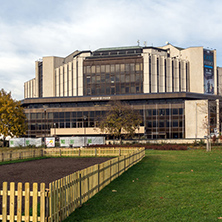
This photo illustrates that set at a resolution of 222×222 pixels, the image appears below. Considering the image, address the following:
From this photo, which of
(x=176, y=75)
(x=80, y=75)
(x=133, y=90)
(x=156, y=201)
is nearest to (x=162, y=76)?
(x=176, y=75)

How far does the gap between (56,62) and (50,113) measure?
29587 millimetres

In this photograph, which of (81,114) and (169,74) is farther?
(169,74)

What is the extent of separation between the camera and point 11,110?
62.0 m

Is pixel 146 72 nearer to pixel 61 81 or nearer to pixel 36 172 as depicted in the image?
pixel 61 81

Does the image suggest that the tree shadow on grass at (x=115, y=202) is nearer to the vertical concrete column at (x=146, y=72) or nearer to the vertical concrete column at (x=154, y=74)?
the vertical concrete column at (x=146, y=72)

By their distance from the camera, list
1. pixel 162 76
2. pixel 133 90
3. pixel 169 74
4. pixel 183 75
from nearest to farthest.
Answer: pixel 133 90, pixel 162 76, pixel 169 74, pixel 183 75

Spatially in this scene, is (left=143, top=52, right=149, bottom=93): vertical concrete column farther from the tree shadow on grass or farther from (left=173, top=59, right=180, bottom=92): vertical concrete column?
the tree shadow on grass

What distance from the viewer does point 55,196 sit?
28.6ft

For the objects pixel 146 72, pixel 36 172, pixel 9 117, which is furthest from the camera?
pixel 146 72

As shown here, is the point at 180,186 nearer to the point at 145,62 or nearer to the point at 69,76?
the point at 145,62

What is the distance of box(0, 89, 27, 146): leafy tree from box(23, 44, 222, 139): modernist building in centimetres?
916

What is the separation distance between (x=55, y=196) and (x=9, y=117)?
58200 millimetres

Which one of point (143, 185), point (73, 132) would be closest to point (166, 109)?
point (73, 132)

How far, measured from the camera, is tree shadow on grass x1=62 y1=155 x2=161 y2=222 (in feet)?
31.1
